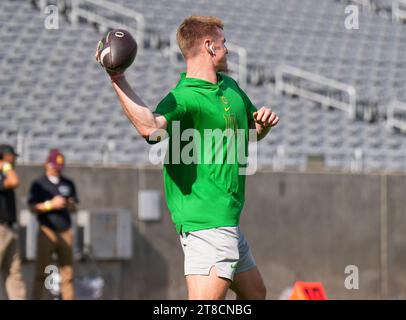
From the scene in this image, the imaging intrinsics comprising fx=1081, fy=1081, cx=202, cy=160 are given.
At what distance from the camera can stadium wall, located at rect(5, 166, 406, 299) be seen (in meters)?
14.0

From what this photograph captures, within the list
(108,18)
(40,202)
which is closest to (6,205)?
(40,202)

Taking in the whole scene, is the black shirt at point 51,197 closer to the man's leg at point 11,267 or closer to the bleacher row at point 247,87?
the man's leg at point 11,267

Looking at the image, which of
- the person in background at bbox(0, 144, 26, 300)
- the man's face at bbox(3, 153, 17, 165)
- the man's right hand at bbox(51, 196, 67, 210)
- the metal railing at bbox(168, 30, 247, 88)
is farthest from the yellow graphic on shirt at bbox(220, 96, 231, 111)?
the metal railing at bbox(168, 30, 247, 88)

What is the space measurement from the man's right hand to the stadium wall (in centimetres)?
177

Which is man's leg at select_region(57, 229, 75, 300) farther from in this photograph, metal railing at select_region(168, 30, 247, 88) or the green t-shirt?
metal railing at select_region(168, 30, 247, 88)

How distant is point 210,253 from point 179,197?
1.15 feet

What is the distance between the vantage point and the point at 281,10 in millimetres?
23016

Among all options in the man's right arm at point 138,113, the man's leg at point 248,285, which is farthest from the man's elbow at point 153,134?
the man's leg at point 248,285

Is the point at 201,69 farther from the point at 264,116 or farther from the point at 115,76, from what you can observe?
the point at 115,76

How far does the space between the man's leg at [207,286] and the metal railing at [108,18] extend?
14.7 meters

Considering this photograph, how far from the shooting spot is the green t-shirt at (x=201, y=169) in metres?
5.52

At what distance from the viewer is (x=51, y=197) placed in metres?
12.1
